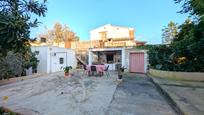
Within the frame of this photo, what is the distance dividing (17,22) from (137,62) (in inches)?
844

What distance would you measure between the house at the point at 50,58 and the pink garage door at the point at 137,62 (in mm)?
Answer: 8709

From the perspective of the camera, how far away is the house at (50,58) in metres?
24.3

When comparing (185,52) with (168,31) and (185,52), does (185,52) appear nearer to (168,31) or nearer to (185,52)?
(185,52)

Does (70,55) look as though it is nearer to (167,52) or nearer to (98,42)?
(98,42)

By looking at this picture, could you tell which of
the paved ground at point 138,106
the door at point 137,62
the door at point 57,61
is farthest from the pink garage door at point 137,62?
the paved ground at point 138,106

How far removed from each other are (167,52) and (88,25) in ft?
100

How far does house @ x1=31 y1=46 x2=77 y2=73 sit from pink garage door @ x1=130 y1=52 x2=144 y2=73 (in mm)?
8709

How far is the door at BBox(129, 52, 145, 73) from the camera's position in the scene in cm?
2459

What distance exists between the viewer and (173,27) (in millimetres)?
39750

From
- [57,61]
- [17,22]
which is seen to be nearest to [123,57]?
[57,61]

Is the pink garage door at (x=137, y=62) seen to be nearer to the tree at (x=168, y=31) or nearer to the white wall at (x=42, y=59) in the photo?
the white wall at (x=42, y=59)

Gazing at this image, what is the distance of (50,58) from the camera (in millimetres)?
24969

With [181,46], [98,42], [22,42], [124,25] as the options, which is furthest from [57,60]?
[22,42]

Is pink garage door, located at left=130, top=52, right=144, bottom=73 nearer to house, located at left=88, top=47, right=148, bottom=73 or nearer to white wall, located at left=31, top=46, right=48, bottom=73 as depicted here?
Result: house, located at left=88, top=47, right=148, bottom=73
